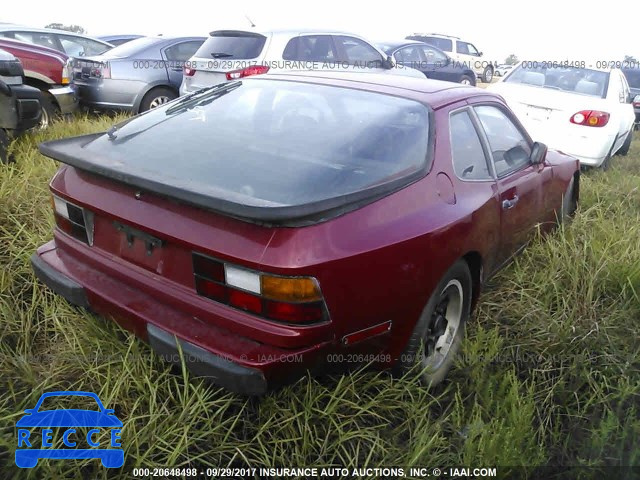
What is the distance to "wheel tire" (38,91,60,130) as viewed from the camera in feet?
18.7

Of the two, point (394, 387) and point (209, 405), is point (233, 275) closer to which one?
point (209, 405)

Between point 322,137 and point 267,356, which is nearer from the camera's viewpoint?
point 267,356

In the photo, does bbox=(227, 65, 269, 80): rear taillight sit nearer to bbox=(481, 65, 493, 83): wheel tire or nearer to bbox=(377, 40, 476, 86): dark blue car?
bbox=(377, 40, 476, 86): dark blue car

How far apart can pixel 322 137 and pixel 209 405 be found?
4.09 feet

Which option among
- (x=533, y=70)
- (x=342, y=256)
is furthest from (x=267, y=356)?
(x=533, y=70)

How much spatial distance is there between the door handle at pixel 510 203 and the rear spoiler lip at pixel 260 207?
72cm

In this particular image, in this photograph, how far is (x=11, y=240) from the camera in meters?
3.16

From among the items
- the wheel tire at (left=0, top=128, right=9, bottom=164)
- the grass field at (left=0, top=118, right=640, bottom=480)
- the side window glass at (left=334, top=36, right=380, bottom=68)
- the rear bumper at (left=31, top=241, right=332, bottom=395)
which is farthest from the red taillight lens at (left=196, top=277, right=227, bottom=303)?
the side window glass at (left=334, top=36, right=380, bottom=68)

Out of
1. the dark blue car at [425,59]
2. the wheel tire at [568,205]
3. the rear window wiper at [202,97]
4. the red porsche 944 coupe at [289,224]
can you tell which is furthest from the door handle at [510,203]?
the dark blue car at [425,59]

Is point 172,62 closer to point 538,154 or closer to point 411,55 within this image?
point 538,154

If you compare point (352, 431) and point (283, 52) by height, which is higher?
point (283, 52)

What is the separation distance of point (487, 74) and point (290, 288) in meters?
20.0

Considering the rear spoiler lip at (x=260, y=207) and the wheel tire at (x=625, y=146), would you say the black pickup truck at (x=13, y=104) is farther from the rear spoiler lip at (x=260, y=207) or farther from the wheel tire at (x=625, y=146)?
the wheel tire at (x=625, y=146)

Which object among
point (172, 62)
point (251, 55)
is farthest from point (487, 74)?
point (251, 55)
